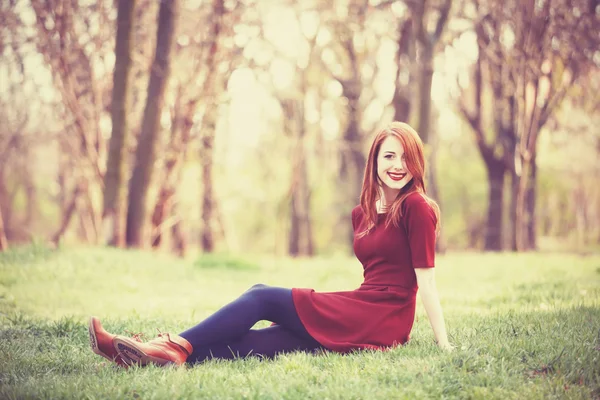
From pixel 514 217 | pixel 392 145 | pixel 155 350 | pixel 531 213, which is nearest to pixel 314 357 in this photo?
pixel 155 350

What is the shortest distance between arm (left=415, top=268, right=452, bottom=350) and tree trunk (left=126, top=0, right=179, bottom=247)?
31.4 feet

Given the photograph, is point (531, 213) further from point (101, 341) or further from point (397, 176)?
point (101, 341)

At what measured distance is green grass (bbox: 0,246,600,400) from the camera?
3.45 meters

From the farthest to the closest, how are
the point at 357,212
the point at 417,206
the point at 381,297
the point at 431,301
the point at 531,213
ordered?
1. the point at 531,213
2. the point at 357,212
3. the point at 381,297
4. the point at 417,206
5. the point at 431,301

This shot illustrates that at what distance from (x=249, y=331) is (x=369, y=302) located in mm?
922

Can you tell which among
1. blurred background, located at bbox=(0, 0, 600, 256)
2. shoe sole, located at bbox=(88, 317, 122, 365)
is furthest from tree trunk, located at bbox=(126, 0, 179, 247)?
shoe sole, located at bbox=(88, 317, 122, 365)

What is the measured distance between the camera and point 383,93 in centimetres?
2164

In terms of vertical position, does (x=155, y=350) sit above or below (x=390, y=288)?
below

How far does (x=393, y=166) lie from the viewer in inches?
173

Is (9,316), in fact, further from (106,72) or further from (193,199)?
(193,199)

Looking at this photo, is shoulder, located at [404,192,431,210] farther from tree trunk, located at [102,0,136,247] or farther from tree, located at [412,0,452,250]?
tree, located at [412,0,452,250]

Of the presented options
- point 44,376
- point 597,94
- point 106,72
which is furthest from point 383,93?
point 44,376

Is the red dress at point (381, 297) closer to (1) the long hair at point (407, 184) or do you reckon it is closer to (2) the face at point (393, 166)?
(1) the long hair at point (407, 184)

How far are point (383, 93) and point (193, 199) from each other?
8123 millimetres
